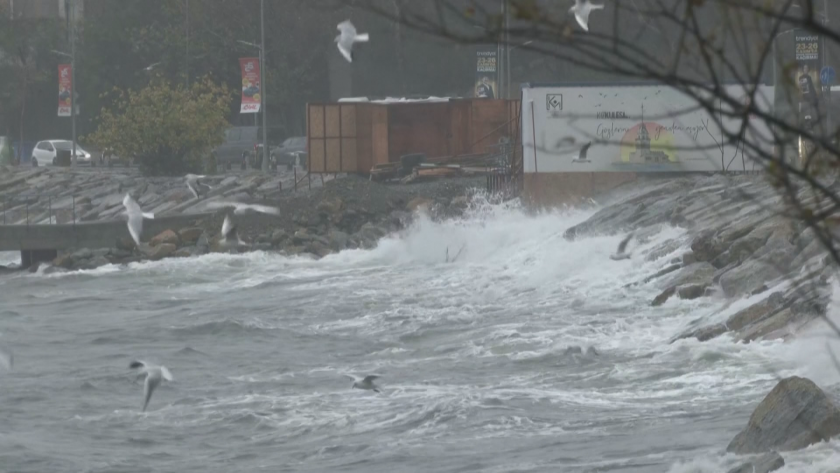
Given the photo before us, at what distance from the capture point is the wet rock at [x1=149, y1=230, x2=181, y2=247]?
34.2 meters

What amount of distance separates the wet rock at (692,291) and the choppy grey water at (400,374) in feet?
0.79

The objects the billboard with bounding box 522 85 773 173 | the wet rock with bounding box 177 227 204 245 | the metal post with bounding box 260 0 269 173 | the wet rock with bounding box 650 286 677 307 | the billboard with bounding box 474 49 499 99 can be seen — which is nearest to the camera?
the wet rock with bounding box 650 286 677 307

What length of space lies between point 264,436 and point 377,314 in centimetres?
926

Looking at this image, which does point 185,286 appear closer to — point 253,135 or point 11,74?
point 253,135

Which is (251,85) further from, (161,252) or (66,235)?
(161,252)

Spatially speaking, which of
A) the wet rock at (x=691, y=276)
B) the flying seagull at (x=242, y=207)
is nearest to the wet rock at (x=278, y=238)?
the flying seagull at (x=242, y=207)

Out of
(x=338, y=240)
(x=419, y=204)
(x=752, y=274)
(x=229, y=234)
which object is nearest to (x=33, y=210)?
(x=229, y=234)

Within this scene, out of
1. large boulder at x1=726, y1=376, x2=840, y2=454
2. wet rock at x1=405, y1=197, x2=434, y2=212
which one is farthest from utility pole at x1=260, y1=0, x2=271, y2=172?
large boulder at x1=726, y1=376, x2=840, y2=454

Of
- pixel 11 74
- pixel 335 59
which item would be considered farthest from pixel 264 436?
pixel 11 74

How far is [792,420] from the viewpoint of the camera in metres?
10.2

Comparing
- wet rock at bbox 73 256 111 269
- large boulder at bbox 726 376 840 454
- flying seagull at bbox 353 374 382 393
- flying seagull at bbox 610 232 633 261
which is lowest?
wet rock at bbox 73 256 111 269

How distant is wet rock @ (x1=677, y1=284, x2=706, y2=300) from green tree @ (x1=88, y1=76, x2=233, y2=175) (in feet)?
96.2

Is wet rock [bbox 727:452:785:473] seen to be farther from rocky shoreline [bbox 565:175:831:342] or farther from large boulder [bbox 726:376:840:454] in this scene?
rocky shoreline [bbox 565:175:831:342]

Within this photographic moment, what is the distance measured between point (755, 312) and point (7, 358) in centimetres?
995
